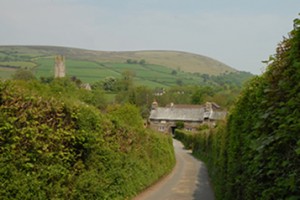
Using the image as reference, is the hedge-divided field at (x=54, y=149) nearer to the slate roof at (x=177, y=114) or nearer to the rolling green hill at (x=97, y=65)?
the slate roof at (x=177, y=114)

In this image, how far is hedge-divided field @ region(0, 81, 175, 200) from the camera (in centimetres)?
871

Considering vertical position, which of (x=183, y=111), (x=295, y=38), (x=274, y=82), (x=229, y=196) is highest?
(x=295, y=38)

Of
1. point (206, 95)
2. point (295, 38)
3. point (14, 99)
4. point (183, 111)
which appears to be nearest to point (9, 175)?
point (14, 99)

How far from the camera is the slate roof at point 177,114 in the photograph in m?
91.5

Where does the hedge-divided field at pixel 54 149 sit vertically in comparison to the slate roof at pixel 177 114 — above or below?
above

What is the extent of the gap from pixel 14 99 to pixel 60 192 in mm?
2466

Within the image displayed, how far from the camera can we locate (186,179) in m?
25.7

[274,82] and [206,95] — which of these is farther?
[206,95]

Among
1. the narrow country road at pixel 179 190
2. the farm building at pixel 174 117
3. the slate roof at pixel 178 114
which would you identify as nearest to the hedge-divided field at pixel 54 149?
the narrow country road at pixel 179 190

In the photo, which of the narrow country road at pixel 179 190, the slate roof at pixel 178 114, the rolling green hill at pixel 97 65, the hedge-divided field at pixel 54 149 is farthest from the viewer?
the rolling green hill at pixel 97 65

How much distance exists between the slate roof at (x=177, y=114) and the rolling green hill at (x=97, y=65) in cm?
2534

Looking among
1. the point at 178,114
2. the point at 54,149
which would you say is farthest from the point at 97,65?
the point at 54,149

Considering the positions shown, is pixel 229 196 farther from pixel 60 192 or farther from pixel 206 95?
pixel 206 95

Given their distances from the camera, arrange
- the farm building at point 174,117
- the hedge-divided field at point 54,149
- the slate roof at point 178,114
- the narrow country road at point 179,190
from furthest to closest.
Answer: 1. the slate roof at point 178,114
2. the farm building at point 174,117
3. the narrow country road at point 179,190
4. the hedge-divided field at point 54,149
